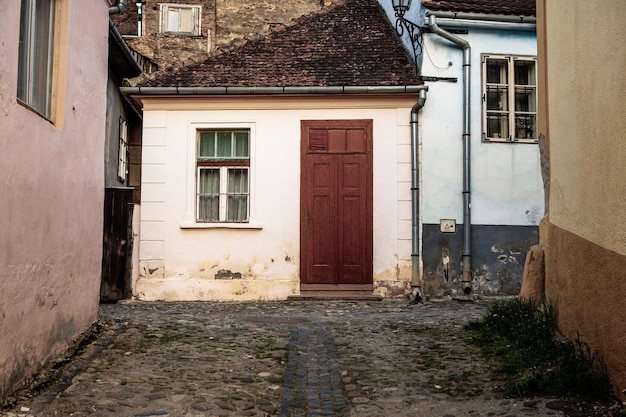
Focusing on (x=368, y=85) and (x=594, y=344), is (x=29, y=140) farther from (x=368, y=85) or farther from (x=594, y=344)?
(x=368, y=85)

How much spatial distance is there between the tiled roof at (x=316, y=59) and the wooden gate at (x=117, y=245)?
2187 millimetres

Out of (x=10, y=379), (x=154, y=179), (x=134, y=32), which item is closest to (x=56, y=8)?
(x=10, y=379)

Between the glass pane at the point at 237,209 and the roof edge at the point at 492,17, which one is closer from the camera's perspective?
the roof edge at the point at 492,17

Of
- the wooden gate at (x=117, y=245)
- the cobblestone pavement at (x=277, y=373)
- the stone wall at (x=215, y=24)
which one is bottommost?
the cobblestone pavement at (x=277, y=373)

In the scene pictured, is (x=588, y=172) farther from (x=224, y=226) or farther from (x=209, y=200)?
(x=209, y=200)

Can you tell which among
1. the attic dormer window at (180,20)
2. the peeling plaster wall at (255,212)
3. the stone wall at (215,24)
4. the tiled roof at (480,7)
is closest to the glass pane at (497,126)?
the peeling plaster wall at (255,212)

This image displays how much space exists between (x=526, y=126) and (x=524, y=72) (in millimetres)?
1033

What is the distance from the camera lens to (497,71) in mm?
12242

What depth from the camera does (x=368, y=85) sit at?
39.2ft

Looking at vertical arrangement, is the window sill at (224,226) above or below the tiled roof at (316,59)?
below

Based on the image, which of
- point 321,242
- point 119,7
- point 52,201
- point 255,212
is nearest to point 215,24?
point 255,212

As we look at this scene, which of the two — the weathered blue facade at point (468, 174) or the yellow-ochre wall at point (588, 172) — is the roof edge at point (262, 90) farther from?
the yellow-ochre wall at point (588, 172)

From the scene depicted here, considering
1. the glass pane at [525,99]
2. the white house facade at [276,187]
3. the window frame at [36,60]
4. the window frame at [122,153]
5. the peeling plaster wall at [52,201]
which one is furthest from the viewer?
the window frame at [122,153]

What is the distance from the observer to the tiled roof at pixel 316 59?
40.3 feet
